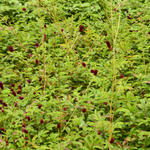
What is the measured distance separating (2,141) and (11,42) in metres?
1.98

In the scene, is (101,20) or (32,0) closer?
(101,20)

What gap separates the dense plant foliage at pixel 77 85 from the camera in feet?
7.09

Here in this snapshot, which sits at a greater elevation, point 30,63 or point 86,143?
point 30,63

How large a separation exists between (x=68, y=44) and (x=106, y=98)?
1219mm

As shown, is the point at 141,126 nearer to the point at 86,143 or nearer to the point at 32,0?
the point at 86,143

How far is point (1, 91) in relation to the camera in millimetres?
2781

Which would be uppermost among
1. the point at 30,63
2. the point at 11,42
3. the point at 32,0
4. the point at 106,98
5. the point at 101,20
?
the point at 32,0

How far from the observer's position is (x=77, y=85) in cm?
300

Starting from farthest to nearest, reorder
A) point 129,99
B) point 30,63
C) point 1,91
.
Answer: point 30,63 < point 1,91 < point 129,99

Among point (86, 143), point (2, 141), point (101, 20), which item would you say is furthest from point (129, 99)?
point (101, 20)

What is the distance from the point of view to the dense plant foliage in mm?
2160

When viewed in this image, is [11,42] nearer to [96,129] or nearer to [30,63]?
[30,63]

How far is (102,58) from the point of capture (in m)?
3.41

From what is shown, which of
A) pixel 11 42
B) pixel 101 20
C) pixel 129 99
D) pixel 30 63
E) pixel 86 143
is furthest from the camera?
pixel 101 20
